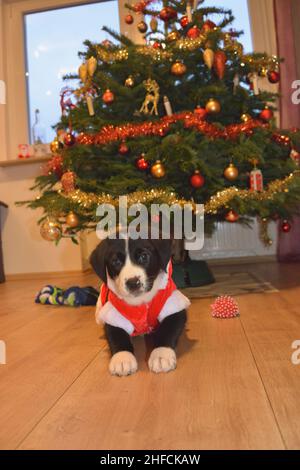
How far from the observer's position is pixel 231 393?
962 mm

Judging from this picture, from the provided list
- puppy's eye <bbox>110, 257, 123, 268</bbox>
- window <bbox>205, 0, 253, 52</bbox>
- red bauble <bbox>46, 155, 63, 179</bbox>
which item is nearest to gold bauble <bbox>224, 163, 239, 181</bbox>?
red bauble <bbox>46, 155, 63, 179</bbox>

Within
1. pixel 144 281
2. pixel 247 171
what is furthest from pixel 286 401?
pixel 247 171

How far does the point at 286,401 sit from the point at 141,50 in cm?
200

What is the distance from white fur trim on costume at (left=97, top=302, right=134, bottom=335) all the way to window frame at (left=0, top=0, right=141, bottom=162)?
3.33m

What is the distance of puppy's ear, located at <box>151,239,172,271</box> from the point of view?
1.33 m

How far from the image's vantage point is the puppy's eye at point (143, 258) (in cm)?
130

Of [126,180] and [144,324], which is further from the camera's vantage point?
[126,180]

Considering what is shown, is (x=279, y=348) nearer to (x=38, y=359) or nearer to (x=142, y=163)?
(x=38, y=359)

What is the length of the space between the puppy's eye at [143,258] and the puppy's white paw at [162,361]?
26 cm

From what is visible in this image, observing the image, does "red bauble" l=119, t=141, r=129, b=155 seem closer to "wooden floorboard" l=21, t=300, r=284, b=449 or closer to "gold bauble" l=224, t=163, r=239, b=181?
"gold bauble" l=224, t=163, r=239, b=181

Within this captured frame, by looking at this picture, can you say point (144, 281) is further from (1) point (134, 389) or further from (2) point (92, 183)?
(2) point (92, 183)

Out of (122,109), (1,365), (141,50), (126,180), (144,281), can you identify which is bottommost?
(1,365)

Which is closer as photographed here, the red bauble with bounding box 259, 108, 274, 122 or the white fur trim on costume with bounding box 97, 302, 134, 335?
the white fur trim on costume with bounding box 97, 302, 134, 335

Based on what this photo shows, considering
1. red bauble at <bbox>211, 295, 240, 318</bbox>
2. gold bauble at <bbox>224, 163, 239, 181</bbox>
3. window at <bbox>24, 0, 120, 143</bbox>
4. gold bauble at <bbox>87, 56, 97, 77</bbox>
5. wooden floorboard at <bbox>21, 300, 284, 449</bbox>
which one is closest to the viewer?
wooden floorboard at <bbox>21, 300, 284, 449</bbox>
